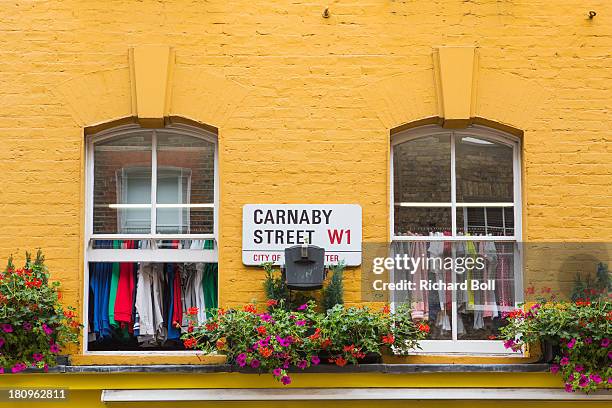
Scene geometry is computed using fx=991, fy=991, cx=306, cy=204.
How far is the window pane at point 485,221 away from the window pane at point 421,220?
0.41 feet

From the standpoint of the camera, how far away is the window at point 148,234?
28.6 feet

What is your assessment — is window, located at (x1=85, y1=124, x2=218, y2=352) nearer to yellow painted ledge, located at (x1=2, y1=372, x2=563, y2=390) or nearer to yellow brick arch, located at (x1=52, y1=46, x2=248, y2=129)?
yellow brick arch, located at (x1=52, y1=46, x2=248, y2=129)

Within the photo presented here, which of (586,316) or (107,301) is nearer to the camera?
(586,316)

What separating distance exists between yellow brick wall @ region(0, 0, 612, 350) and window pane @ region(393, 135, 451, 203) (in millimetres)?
315

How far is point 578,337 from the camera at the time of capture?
308 inches

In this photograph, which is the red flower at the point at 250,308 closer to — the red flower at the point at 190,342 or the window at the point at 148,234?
the red flower at the point at 190,342

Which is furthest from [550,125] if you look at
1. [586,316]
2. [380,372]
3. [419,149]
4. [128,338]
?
[128,338]

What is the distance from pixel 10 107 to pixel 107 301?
1.89m

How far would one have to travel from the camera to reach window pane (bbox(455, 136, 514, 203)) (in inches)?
347

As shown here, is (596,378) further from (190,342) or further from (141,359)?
(141,359)

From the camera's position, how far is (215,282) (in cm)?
877

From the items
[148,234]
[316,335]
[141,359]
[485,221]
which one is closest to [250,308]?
[316,335]

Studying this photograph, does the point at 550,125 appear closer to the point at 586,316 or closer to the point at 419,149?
the point at 419,149

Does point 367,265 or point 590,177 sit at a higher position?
point 590,177
